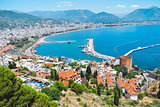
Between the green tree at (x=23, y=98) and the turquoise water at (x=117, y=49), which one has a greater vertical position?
the green tree at (x=23, y=98)

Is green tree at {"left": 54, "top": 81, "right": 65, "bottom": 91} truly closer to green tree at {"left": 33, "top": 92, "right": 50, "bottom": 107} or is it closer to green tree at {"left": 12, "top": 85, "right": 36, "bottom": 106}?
green tree at {"left": 33, "top": 92, "right": 50, "bottom": 107}

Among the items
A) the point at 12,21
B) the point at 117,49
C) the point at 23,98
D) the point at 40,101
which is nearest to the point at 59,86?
the point at 40,101

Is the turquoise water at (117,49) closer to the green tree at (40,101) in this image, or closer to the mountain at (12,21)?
the green tree at (40,101)

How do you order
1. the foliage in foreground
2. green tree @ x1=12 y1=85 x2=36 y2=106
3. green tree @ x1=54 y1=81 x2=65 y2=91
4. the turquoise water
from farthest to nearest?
1. the turquoise water
2. green tree @ x1=54 y1=81 x2=65 y2=91
3. green tree @ x1=12 y1=85 x2=36 y2=106
4. the foliage in foreground

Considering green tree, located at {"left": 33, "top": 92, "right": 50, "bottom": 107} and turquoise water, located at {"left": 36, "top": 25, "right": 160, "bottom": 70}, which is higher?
green tree, located at {"left": 33, "top": 92, "right": 50, "bottom": 107}

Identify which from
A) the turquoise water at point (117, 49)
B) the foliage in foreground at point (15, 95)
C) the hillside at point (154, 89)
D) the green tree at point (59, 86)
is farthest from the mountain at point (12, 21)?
the foliage in foreground at point (15, 95)

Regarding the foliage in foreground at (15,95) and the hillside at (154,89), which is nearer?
the foliage in foreground at (15,95)

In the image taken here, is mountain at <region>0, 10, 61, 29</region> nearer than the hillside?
No

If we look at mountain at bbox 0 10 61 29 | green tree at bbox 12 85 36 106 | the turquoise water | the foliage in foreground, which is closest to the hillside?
the foliage in foreground

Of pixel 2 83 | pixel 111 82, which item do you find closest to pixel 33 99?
pixel 2 83

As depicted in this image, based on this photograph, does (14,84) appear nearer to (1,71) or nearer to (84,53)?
(1,71)

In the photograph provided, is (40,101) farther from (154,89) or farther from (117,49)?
(117,49)
